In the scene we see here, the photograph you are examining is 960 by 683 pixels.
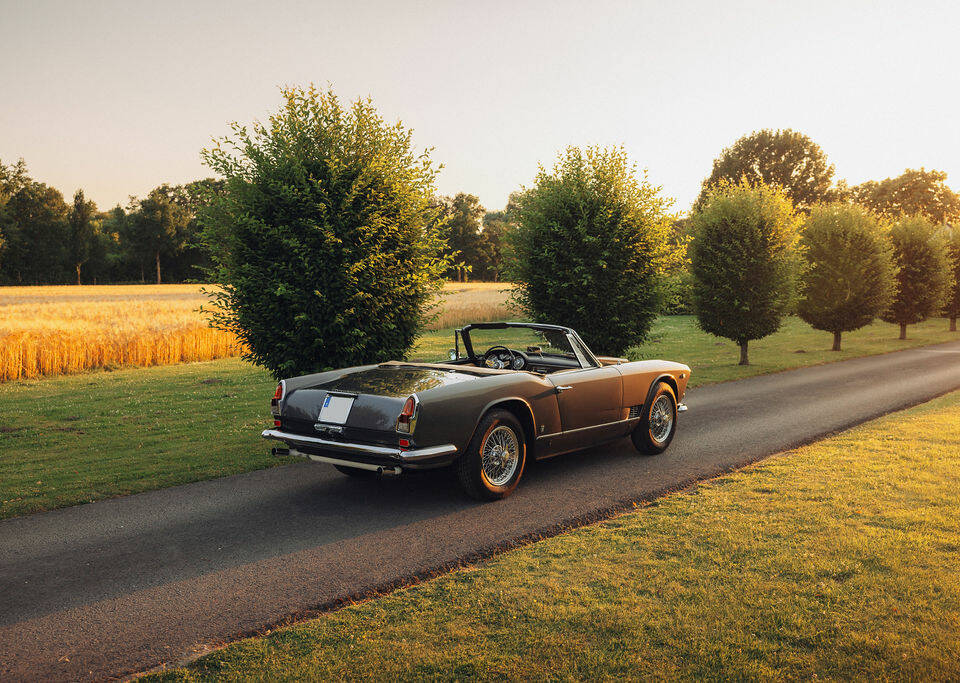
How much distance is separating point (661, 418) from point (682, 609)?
479cm

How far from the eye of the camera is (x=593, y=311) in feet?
47.9

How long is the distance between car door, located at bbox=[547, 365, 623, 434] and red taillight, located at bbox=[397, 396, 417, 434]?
1.85 metres

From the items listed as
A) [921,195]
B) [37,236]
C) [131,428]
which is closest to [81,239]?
[37,236]

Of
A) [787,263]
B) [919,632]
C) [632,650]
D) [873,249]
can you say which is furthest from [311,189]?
[873,249]

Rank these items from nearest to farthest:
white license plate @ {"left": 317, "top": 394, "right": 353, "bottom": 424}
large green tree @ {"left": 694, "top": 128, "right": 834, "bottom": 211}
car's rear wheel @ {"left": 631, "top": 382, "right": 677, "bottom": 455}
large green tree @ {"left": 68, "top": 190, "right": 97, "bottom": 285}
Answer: white license plate @ {"left": 317, "top": 394, "right": 353, "bottom": 424}, car's rear wheel @ {"left": 631, "top": 382, "right": 677, "bottom": 455}, large green tree @ {"left": 694, "top": 128, "right": 834, "bottom": 211}, large green tree @ {"left": 68, "top": 190, "right": 97, "bottom": 285}

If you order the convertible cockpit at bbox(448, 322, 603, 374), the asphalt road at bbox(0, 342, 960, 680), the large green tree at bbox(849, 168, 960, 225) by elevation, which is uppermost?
the large green tree at bbox(849, 168, 960, 225)

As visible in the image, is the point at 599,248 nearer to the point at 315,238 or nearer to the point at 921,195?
the point at 315,238

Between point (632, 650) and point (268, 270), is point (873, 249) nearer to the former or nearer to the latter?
point (268, 270)

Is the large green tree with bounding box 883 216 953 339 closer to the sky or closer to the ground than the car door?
closer to the sky

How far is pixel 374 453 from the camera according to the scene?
5.99 meters

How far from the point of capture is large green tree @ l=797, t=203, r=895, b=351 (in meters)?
26.0

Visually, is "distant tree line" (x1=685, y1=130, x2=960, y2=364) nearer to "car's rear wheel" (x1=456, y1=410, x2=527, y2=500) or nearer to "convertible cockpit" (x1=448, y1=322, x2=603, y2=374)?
"convertible cockpit" (x1=448, y1=322, x2=603, y2=374)

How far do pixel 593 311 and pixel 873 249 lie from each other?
55.6ft

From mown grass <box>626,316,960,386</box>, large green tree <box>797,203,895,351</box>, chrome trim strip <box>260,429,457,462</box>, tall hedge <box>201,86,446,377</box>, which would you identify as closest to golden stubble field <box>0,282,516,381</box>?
tall hedge <box>201,86,446,377</box>
